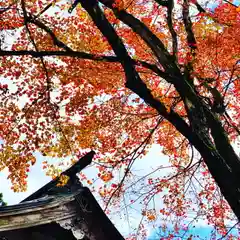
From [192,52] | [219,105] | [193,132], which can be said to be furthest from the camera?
[192,52]

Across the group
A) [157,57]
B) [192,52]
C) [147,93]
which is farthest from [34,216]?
[192,52]

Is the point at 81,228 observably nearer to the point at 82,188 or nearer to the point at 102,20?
the point at 82,188

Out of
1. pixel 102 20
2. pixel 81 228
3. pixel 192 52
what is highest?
pixel 102 20

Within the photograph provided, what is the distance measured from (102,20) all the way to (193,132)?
3942mm

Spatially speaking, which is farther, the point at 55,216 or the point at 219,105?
the point at 219,105

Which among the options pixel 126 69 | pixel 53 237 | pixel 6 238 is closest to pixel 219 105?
pixel 126 69

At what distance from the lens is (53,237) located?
7785 millimetres

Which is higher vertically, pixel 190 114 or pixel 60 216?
pixel 190 114

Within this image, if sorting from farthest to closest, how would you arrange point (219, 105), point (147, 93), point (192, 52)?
point (192, 52)
point (219, 105)
point (147, 93)

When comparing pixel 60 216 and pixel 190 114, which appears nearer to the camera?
pixel 60 216

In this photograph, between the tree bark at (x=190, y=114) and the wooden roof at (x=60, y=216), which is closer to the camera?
the wooden roof at (x=60, y=216)

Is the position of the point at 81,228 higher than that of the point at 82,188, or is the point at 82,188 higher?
the point at 82,188

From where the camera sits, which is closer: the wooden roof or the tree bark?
the wooden roof

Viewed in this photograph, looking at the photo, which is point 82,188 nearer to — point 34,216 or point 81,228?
point 81,228
